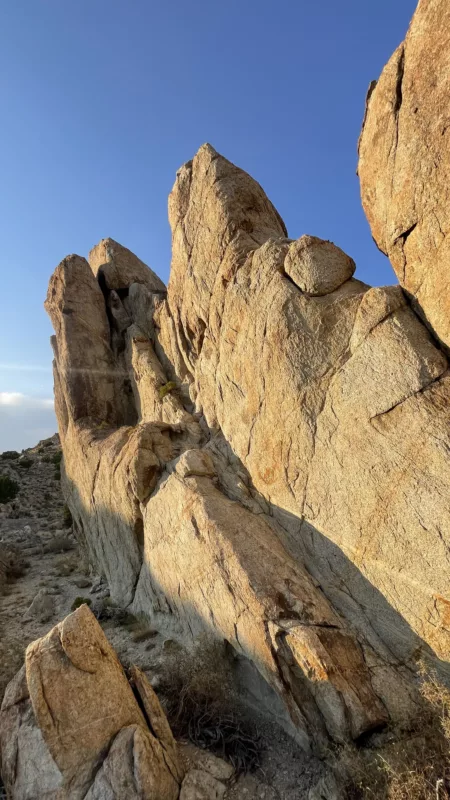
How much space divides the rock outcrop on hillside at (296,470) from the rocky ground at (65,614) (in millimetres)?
604

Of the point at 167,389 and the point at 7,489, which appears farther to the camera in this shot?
the point at 7,489

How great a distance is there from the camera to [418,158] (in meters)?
10.7

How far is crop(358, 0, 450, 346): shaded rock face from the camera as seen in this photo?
33.4 ft

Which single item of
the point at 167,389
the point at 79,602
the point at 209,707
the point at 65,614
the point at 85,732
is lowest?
the point at 209,707

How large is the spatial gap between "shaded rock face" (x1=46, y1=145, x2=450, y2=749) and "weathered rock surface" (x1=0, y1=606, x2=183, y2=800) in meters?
2.88

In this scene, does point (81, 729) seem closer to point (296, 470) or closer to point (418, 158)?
point (296, 470)

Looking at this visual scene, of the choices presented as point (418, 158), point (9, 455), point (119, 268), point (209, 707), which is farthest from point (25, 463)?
point (418, 158)

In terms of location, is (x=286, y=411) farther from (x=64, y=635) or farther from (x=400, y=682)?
(x=64, y=635)

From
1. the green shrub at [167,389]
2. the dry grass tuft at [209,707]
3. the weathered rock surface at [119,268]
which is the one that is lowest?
the dry grass tuft at [209,707]

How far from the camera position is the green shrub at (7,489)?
1501 inches

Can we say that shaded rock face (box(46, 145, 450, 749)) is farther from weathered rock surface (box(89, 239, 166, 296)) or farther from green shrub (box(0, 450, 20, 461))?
green shrub (box(0, 450, 20, 461))

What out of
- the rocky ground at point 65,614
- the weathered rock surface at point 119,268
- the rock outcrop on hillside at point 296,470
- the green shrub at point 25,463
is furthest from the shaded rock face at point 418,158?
the green shrub at point 25,463

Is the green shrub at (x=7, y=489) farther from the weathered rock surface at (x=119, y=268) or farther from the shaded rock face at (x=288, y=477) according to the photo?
the weathered rock surface at (x=119, y=268)

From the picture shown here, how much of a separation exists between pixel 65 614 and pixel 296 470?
1208 centimetres
